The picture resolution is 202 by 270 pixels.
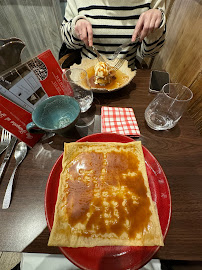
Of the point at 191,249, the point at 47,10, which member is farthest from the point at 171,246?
the point at 47,10

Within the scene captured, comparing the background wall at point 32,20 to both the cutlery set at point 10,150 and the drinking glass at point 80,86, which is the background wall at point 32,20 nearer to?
the drinking glass at point 80,86

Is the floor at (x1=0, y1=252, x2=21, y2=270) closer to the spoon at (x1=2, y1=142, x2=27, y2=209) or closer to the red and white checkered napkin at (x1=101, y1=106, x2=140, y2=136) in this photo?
the spoon at (x1=2, y1=142, x2=27, y2=209)

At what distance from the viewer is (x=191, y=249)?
52 centimetres

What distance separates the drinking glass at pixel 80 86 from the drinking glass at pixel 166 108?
1.33ft

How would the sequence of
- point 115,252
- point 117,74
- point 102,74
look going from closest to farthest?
point 115,252, point 102,74, point 117,74

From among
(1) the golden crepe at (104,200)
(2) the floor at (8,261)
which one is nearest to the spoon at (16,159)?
(1) the golden crepe at (104,200)

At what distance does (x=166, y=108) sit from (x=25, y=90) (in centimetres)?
84

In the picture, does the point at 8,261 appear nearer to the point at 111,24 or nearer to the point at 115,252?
the point at 115,252

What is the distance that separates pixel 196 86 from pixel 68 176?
5.03ft

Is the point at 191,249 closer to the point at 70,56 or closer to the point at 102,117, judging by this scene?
the point at 102,117

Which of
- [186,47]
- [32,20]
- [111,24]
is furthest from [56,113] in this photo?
[32,20]

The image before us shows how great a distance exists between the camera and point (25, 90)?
644mm

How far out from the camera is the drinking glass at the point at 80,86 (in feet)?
3.03

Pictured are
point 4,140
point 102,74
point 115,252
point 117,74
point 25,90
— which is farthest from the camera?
point 117,74
